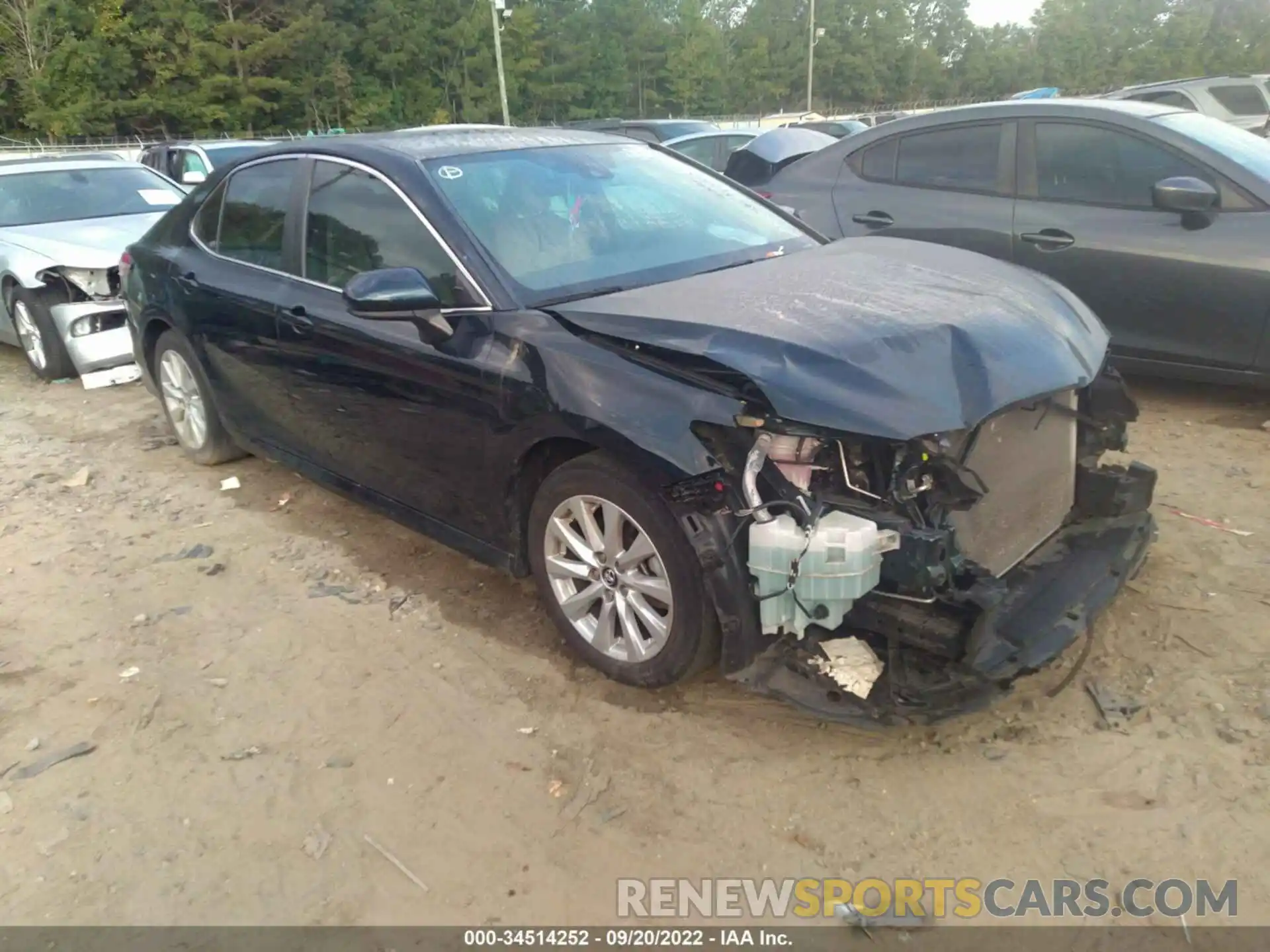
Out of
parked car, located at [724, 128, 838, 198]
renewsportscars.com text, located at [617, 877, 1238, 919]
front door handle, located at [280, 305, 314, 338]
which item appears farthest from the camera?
parked car, located at [724, 128, 838, 198]

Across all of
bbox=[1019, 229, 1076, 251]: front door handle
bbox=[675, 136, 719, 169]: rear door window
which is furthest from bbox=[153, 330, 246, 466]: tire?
bbox=[675, 136, 719, 169]: rear door window

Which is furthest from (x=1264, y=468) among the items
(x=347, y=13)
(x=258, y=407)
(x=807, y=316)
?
(x=347, y=13)

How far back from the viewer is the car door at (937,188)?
563 centimetres

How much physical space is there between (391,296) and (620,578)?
118 cm

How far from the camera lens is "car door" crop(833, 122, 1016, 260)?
563 centimetres

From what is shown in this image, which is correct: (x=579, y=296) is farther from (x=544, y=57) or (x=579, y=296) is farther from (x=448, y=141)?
(x=544, y=57)

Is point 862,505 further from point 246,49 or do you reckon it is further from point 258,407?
point 246,49

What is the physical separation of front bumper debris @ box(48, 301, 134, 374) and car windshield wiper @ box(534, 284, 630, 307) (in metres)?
5.33

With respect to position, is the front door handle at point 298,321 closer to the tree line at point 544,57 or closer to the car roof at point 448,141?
the car roof at point 448,141

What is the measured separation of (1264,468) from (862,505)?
3.05 meters

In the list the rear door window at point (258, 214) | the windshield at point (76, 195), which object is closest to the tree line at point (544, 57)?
the windshield at point (76, 195)

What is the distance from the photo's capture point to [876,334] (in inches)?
109

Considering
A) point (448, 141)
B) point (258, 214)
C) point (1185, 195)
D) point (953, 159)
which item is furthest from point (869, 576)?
point (953, 159)

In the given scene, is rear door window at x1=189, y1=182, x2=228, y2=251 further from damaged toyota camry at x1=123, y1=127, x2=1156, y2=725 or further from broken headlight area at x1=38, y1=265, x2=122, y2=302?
broken headlight area at x1=38, y1=265, x2=122, y2=302
